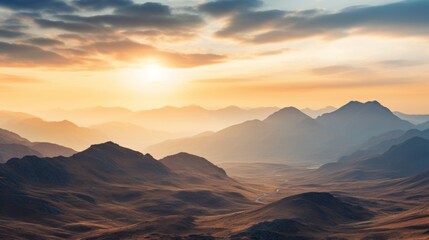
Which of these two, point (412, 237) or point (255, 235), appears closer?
point (412, 237)

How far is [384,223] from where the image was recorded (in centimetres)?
19662

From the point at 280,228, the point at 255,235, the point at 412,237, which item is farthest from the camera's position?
the point at 280,228

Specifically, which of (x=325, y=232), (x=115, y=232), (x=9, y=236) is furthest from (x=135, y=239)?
(x=325, y=232)

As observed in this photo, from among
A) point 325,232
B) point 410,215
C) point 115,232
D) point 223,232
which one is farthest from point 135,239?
point 410,215

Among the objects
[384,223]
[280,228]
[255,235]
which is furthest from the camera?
[384,223]

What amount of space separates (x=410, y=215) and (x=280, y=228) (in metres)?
61.3

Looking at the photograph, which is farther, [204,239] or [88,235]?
[88,235]

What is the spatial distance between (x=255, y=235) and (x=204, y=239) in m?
19.2

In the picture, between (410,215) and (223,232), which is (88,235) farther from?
(410,215)

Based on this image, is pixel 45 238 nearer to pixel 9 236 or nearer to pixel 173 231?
pixel 9 236

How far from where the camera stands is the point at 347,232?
613 ft

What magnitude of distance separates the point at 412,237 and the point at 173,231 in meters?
93.2

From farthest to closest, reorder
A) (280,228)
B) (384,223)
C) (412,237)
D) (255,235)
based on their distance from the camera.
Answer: (384,223) < (280,228) < (255,235) < (412,237)

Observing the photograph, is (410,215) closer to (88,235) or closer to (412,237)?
(412,237)
